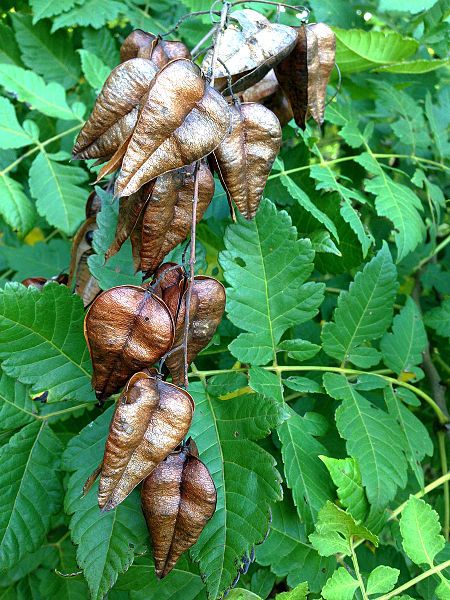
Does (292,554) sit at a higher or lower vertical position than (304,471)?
lower

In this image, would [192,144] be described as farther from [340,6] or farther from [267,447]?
[340,6]

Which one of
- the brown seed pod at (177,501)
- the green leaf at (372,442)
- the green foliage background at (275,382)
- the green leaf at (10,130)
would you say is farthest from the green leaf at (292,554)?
the green leaf at (10,130)

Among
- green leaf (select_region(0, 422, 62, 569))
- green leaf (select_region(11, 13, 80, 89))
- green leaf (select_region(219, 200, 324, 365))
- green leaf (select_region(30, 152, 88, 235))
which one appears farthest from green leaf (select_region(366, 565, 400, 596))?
green leaf (select_region(11, 13, 80, 89))

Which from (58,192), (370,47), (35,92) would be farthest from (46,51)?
(370,47)

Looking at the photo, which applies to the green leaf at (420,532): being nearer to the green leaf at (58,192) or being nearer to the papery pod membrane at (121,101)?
the papery pod membrane at (121,101)

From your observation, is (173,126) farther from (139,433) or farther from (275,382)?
(275,382)

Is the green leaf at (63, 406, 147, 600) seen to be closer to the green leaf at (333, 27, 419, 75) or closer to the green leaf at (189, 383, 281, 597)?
the green leaf at (189, 383, 281, 597)

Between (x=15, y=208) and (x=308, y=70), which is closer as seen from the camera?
(x=308, y=70)
